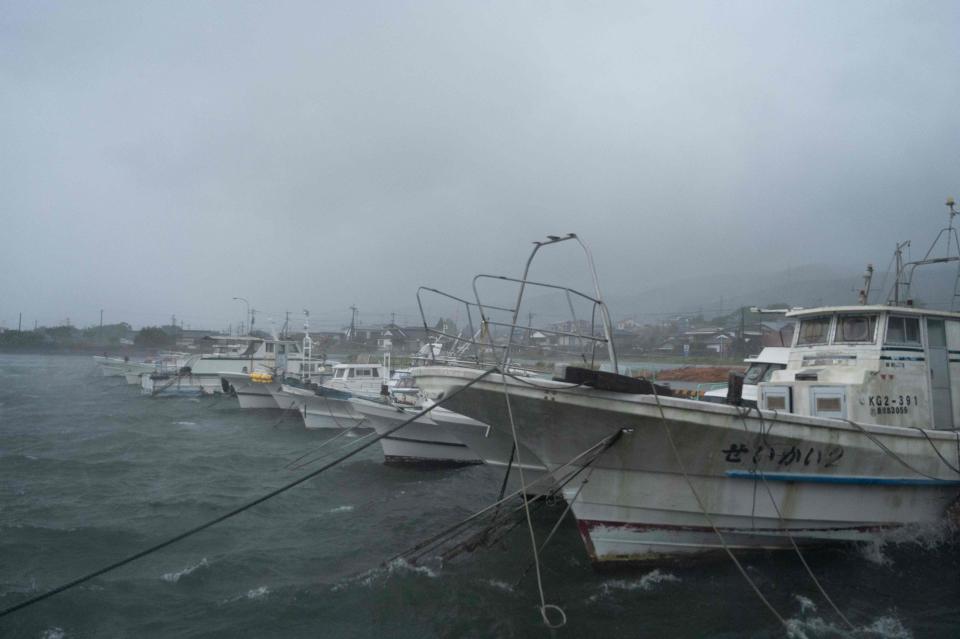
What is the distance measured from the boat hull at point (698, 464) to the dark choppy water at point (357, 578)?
63 cm

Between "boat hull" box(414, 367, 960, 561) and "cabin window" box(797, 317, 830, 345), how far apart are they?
6.97ft

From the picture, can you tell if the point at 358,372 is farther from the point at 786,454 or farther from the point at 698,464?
the point at 786,454

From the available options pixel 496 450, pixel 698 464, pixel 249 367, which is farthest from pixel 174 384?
pixel 698 464

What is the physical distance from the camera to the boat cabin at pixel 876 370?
9188 millimetres

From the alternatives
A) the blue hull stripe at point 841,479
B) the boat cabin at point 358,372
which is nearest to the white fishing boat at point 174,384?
the boat cabin at point 358,372

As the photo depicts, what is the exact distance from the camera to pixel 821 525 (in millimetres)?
8992

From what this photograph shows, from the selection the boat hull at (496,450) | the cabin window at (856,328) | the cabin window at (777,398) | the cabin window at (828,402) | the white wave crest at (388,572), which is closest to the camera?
the white wave crest at (388,572)

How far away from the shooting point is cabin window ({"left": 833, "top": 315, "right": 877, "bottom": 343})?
984 centimetres

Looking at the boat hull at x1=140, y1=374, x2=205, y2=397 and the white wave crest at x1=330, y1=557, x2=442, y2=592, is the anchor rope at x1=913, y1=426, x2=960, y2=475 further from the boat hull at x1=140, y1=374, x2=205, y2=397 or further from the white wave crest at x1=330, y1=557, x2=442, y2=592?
the boat hull at x1=140, y1=374, x2=205, y2=397

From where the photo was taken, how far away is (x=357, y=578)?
28.8ft

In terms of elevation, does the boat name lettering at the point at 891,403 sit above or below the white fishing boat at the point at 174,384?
above

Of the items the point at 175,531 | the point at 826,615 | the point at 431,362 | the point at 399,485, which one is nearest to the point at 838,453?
the point at 826,615

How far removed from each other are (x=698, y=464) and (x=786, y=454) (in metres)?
1.26

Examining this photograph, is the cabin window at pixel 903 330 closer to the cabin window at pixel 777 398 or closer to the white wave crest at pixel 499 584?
the cabin window at pixel 777 398
